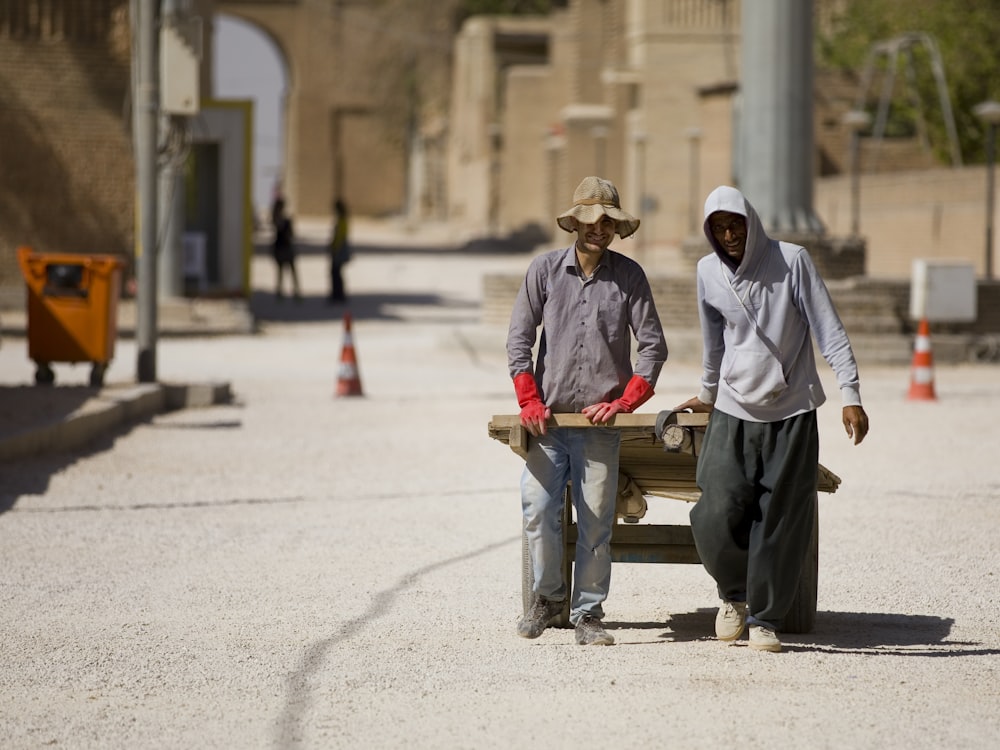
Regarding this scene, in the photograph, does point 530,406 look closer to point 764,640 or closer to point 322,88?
point 764,640

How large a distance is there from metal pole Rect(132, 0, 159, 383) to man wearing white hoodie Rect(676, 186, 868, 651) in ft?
31.4

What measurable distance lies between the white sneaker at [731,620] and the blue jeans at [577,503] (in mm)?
421

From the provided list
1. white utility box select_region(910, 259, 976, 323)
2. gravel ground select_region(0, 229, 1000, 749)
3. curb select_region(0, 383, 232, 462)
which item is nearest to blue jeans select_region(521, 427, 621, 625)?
gravel ground select_region(0, 229, 1000, 749)

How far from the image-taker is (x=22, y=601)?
704 cm

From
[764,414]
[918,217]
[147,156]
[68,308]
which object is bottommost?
[68,308]

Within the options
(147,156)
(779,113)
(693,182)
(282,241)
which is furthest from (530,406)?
(693,182)

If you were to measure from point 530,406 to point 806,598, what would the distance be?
126 centimetres

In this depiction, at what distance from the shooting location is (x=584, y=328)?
6.11 metres

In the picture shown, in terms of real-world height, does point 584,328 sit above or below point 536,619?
above

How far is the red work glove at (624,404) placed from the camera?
6.00 m

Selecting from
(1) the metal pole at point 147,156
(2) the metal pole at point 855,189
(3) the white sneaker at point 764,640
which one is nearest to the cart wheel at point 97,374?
(1) the metal pole at point 147,156

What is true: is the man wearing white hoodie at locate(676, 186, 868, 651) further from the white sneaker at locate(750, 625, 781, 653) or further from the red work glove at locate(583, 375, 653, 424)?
the red work glove at locate(583, 375, 653, 424)

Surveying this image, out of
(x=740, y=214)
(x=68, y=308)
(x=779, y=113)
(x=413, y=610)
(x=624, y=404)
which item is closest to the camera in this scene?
(x=740, y=214)

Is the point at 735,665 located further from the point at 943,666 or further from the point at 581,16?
the point at 581,16
